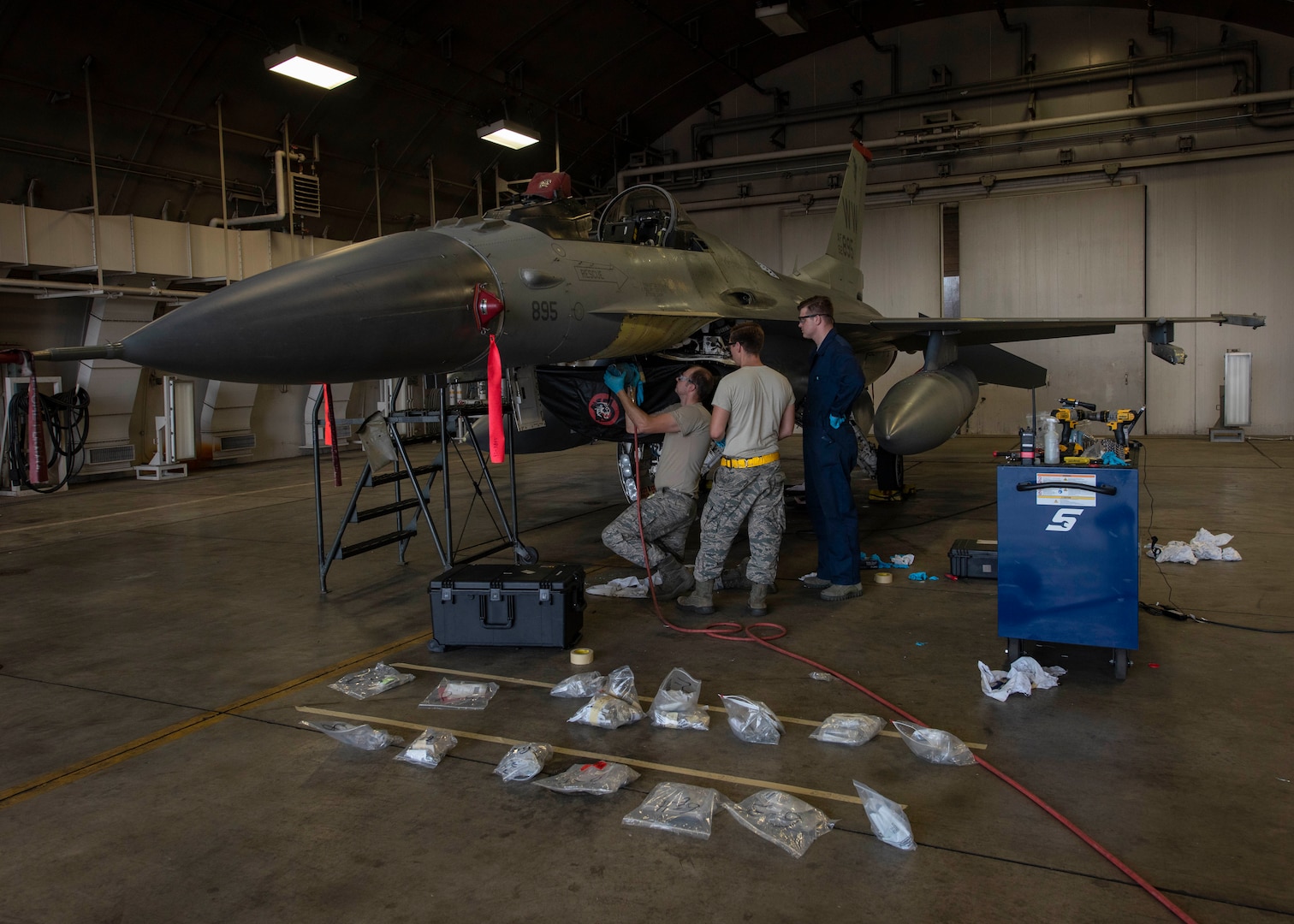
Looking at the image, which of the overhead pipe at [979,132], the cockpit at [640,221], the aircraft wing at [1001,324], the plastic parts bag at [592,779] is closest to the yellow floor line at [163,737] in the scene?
the plastic parts bag at [592,779]

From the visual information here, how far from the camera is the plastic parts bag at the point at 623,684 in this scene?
3779mm

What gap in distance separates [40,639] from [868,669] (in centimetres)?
471

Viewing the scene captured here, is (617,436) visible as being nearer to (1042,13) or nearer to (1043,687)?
(1043,687)

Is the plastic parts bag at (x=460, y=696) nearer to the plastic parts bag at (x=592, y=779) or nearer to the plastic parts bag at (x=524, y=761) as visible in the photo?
the plastic parts bag at (x=524, y=761)

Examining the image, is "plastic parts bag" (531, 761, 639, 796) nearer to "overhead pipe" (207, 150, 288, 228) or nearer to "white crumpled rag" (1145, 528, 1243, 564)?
"white crumpled rag" (1145, 528, 1243, 564)

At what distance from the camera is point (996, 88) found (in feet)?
56.1

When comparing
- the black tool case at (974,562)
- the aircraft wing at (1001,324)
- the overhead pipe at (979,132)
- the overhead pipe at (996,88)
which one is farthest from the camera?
the overhead pipe at (996,88)

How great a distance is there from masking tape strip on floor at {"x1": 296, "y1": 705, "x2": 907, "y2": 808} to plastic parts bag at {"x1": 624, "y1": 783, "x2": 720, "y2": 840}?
0.14 m

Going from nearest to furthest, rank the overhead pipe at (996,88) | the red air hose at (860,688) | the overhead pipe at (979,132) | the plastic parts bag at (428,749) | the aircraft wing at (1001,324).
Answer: the red air hose at (860,688) < the plastic parts bag at (428,749) < the aircraft wing at (1001,324) < the overhead pipe at (979,132) < the overhead pipe at (996,88)

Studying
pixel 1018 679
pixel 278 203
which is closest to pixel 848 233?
pixel 278 203

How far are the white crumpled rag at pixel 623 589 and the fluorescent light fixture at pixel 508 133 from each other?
11.9 m

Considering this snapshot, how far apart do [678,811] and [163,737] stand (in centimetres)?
225

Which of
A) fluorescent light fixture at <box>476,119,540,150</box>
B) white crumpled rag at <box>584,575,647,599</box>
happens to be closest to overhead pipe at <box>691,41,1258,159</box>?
fluorescent light fixture at <box>476,119,540,150</box>

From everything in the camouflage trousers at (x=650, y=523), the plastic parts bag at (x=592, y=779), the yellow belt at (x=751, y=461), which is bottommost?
the plastic parts bag at (x=592, y=779)
